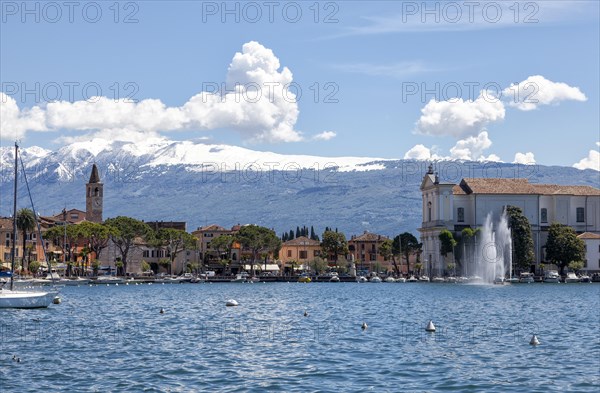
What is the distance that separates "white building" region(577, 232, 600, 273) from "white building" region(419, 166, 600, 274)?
249 inches

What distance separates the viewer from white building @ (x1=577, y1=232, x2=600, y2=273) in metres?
157

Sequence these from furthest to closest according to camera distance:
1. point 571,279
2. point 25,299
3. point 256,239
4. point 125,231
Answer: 1. point 256,239
2. point 125,231
3. point 571,279
4. point 25,299

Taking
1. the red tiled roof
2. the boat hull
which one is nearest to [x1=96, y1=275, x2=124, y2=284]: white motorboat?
the boat hull

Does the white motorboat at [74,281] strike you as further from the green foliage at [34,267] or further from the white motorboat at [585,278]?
the white motorboat at [585,278]

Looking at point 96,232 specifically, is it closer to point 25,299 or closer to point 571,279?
point 571,279

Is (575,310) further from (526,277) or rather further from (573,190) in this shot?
(573,190)

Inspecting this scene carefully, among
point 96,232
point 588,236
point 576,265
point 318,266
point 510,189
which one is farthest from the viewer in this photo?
point 318,266

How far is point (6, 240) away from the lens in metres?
150

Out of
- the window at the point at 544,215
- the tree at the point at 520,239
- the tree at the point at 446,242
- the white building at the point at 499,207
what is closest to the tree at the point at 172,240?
the white building at the point at 499,207

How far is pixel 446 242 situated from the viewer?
500 feet

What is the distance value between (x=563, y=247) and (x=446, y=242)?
16309mm

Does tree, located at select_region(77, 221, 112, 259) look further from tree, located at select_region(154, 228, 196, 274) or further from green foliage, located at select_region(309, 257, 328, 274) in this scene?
green foliage, located at select_region(309, 257, 328, 274)

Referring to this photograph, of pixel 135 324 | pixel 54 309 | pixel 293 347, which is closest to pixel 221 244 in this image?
pixel 54 309

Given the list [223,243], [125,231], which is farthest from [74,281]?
[223,243]
